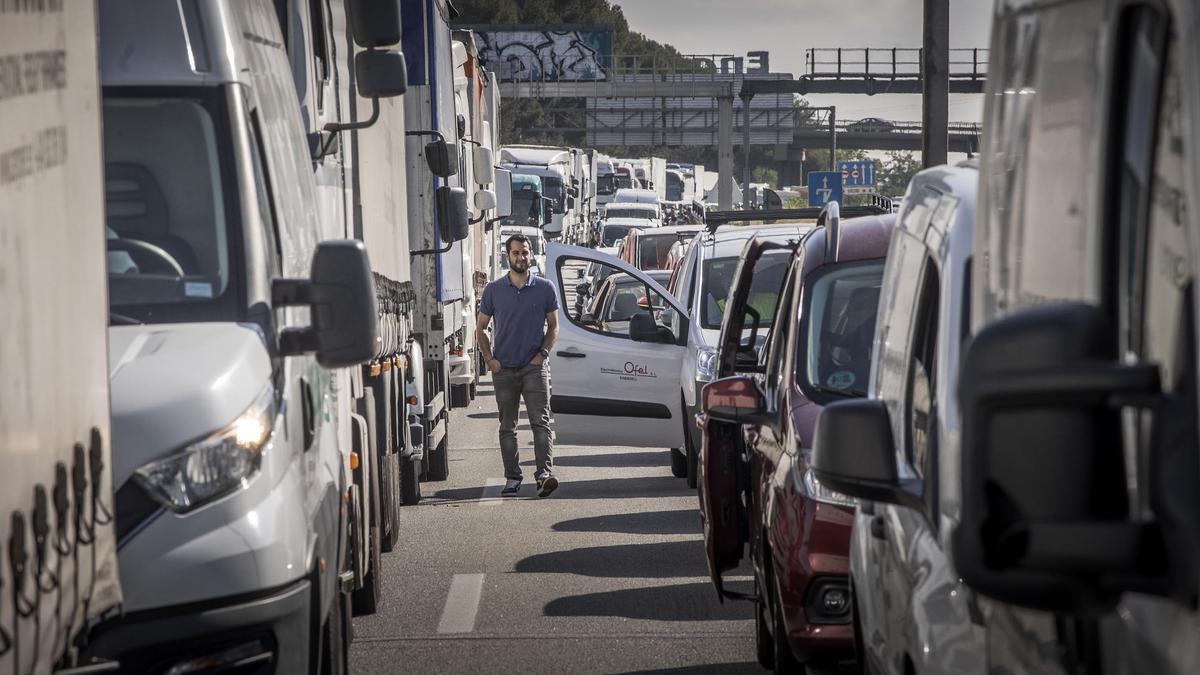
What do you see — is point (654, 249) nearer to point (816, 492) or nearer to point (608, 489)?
point (608, 489)

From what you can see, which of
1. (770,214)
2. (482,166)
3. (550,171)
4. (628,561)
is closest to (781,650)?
(628,561)

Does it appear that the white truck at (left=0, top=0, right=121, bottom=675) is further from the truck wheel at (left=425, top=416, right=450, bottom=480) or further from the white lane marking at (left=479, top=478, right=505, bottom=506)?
the truck wheel at (left=425, top=416, right=450, bottom=480)

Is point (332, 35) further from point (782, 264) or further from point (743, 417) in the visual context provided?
point (782, 264)

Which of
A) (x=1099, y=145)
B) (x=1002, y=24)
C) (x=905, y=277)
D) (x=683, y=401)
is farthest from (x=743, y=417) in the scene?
(x=683, y=401)

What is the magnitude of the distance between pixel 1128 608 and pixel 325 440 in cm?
416

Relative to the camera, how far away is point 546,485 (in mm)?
14070

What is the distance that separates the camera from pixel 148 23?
17.5ft

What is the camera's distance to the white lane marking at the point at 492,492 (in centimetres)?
1396

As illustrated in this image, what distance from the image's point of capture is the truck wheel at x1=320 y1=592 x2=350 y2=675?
5875 mm

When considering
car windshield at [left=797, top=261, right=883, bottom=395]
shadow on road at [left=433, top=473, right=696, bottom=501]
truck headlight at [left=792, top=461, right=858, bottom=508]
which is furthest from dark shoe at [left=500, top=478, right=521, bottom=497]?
truck headlight at [left=792, top=461, right=858, bottom=508]

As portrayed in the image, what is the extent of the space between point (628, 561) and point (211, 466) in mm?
6411

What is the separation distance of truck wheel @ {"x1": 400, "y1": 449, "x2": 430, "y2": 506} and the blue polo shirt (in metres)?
1.13

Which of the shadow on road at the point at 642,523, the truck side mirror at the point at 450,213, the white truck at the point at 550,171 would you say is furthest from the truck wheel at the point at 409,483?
the white truck at the point at 550,171

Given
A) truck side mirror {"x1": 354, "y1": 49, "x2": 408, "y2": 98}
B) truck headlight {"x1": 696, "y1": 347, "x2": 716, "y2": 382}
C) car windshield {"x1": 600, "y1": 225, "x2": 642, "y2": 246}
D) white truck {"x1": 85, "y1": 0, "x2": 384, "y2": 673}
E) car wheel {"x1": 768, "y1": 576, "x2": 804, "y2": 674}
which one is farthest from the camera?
car windshield {"x1": 600, "y1": 225, "x2": 642, "y2": 246}
